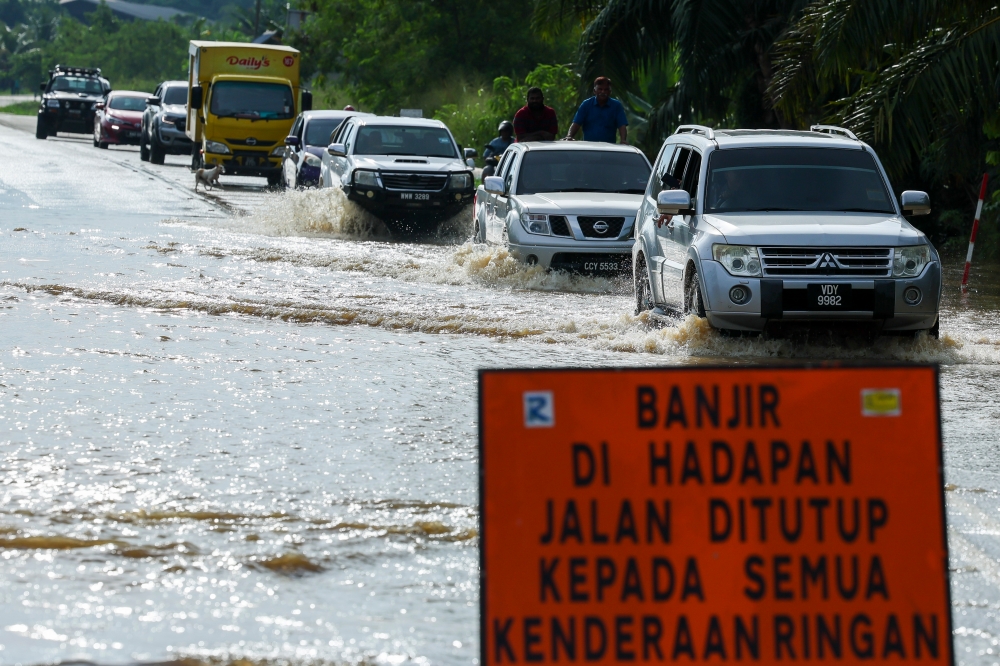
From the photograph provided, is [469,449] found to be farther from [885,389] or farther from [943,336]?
[943,336]

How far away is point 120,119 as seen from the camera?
4606cm

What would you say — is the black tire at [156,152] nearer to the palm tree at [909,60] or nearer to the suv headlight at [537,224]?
the suv headlight at [537,224]

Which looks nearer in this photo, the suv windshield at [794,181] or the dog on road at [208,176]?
the suv windshield at [794,181]

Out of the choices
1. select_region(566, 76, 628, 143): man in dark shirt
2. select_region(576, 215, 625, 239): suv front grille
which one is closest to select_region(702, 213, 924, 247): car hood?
select_region(576, 215, 625, 239): suv front grille

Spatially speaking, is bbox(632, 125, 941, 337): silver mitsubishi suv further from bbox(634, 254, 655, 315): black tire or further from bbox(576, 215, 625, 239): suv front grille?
bbox(576, 215, 625, 239): suv front grille

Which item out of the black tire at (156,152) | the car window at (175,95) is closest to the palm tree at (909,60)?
the black tire at (156,152)

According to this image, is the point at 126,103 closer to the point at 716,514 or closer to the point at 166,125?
the point at 166,125

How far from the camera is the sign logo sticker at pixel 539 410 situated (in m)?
3.81

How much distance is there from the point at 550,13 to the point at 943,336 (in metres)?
11.2

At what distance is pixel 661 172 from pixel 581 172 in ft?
14.2

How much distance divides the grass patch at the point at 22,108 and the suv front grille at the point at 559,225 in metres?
76.6

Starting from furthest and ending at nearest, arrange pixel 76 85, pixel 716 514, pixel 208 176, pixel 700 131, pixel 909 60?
pixel 76 85 < pixel 208 176 < pixel 909 60 < pixel 700 131 < pixel 716 514

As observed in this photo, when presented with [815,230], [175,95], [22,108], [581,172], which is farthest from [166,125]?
[22,108]

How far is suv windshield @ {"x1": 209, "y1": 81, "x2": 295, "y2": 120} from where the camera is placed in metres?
32.2
